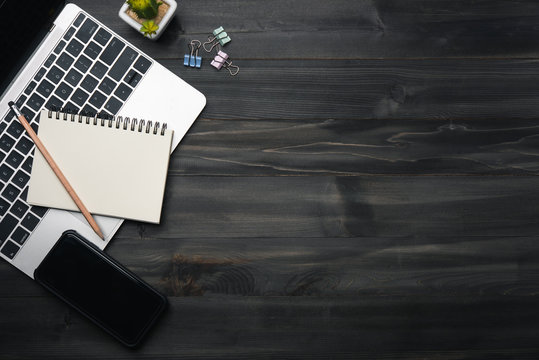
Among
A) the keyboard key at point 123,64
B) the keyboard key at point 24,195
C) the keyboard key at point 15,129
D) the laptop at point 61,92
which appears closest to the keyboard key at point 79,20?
the laptop at point 61,92

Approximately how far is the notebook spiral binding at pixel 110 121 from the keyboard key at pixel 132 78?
72 millimetres

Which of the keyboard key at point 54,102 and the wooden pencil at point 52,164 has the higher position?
the keyboard key at point 54,102

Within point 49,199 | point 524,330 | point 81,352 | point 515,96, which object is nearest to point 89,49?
point 49,199

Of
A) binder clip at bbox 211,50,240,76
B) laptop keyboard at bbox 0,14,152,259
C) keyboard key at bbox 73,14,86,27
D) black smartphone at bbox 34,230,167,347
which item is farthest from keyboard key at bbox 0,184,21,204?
binder clip at bbox 211,50,240,76

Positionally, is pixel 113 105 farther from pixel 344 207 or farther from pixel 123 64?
pixel 344 207

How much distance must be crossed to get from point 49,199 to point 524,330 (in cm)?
99

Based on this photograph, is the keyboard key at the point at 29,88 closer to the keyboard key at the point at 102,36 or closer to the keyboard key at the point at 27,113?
the keyboard key at the point at 27,113

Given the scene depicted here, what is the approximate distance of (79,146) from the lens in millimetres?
850

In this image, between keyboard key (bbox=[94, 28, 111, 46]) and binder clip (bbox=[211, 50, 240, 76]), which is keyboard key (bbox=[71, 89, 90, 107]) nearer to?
keyboard key (bbox=[94, 28, 111, 46])

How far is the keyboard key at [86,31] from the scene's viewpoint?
34.4 inches

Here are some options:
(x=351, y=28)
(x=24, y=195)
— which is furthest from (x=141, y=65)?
(x=351, y=28)

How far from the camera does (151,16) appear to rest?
2.78 feet

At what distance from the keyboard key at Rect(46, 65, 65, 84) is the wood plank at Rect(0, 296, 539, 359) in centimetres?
43

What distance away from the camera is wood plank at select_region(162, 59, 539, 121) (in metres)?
0.91
